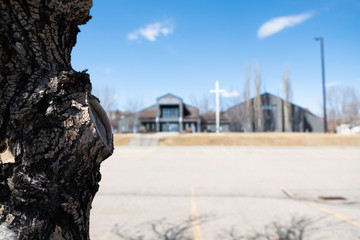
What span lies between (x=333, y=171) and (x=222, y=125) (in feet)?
124

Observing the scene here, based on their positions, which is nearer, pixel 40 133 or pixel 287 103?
pixel 40 133

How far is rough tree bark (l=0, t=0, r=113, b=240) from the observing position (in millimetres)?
1356

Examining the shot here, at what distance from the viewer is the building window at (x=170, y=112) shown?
4720 cm

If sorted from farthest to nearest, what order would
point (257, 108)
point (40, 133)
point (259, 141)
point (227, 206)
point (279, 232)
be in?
1. point (257, 108)
2. point (259, 141)
3. point (227, 206)
4. point (279, 232)
5. point (40, 133)

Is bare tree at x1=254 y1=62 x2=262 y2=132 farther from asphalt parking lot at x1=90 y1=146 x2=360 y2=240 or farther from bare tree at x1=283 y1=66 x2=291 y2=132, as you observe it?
asphalt parking lot at x1=90 y1=146 x2=360 y2=240

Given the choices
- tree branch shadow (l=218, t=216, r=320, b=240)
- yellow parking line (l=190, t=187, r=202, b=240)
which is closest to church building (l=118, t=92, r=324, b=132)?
yellow parking line (l=190, t=187, r=202, b=240)

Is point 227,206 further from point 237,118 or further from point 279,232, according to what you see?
point 237,118

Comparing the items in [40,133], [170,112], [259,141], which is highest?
[170,112]

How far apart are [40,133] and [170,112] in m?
46.1

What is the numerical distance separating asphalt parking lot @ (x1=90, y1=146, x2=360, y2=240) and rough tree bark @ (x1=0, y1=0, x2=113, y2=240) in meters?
3.01

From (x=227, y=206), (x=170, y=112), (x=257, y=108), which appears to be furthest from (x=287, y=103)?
(x=227, y=206)

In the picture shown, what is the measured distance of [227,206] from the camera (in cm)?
580

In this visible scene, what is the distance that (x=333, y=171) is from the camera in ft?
34.2

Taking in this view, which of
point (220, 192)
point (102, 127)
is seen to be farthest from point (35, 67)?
point (220, 192)
